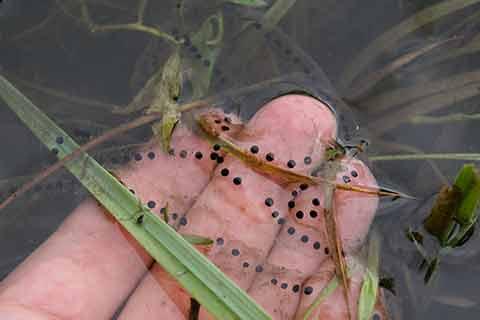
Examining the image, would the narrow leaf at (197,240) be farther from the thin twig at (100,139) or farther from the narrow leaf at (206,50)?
the narrow leaf at (206,50)

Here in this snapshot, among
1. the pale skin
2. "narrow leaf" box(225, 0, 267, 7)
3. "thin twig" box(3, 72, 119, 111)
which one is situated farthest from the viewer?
"thin twig" box(3, 72, 119, 111)

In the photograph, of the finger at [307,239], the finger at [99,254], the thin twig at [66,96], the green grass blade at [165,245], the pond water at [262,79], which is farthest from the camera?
the thin twig at [66,96]

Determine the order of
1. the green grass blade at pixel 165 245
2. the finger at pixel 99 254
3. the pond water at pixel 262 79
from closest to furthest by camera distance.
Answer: the green grass blade at pixel 165 245 < the finger at pixel 99 254 < the pond water at pixel 262 79

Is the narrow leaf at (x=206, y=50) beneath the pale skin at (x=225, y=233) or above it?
above

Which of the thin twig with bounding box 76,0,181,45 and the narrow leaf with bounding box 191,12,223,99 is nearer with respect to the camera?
the narrow leaf with bounding box 191,12,223,99

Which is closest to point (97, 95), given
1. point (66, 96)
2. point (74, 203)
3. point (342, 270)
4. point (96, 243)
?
point (66, 96)

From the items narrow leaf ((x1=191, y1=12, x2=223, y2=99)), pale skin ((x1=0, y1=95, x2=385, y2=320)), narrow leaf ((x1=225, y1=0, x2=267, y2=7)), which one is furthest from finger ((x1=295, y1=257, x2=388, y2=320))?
narrow leaf ((x1=225, y1=0, x2=267, y2=7))

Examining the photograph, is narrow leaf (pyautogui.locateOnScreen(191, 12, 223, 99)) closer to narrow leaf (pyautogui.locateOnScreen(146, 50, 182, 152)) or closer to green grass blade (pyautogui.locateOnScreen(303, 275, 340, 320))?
narrow leaf (pyautogui.locateOnScreen(146, 50, 182, 152))

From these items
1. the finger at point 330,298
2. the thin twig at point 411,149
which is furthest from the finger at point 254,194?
the thin twig at point 411,149
